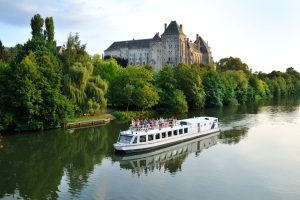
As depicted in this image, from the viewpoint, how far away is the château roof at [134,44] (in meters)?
154

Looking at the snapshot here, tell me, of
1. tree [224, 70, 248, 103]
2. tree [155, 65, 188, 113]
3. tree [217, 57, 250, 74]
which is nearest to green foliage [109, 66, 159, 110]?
tree [155, 65, 188, 113]

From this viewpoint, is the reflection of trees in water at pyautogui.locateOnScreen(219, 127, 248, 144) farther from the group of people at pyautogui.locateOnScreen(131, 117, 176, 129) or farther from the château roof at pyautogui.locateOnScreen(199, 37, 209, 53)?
the château roof at pyautogui.locateOnScreen(199, 37, 209, 53)

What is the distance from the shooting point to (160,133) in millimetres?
36625

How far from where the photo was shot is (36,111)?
41.7 metres

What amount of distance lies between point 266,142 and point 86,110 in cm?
2563

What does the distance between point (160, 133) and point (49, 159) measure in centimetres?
1141

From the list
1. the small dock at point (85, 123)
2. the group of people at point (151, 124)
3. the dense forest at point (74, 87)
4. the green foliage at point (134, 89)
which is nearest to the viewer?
the group of people at point (151, 124)

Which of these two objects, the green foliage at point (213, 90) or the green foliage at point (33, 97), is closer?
the green foliage at point (33, 97)

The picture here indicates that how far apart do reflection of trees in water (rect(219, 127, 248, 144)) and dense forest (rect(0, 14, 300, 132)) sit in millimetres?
18807

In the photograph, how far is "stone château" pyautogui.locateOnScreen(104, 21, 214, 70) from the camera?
143 meters

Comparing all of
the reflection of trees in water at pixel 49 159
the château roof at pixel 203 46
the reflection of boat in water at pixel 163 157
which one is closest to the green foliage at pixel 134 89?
the reflection of trees in water at pixel 49 159

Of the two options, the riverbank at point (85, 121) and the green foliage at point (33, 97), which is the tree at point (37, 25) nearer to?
the green foliage at point (33, 97)

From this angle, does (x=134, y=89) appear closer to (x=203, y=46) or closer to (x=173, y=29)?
(x=173, y=29)

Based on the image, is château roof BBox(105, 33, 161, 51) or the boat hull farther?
château roof BBox(105, 33, 161, 51)
